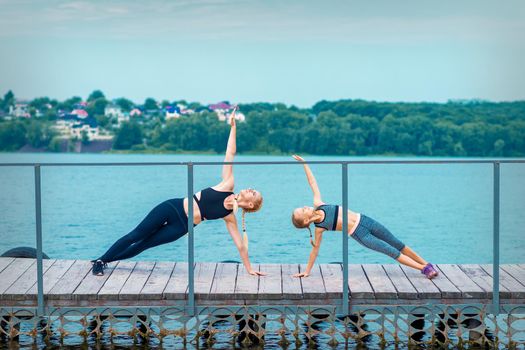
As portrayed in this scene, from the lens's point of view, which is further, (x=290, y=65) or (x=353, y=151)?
(x=290, y=65)

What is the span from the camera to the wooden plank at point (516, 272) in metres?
9.64

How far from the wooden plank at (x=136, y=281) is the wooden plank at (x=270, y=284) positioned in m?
1.16

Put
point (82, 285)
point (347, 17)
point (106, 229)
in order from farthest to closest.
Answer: point (347, 17) → point (106, 229) → point (82, 285)

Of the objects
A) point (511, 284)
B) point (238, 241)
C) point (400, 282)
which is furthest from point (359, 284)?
point (511, 284)

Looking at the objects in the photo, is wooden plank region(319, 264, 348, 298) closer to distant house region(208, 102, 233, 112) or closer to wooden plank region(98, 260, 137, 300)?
wooden plank region(98, 260, 137, 300)

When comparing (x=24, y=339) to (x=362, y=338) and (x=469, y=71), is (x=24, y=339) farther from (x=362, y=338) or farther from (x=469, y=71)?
(x=469, y=71)

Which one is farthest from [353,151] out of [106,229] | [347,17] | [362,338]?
[362,338]

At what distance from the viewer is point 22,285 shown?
948 cm

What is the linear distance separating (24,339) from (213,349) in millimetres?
2074

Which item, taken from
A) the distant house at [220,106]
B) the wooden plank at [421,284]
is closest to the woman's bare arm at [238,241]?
the wooden plank at [421,284]

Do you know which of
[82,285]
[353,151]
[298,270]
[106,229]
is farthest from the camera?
[353,151]

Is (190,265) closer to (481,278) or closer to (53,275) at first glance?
(53,275)

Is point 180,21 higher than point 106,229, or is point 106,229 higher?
point 180,21

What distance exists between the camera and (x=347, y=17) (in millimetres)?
66812
